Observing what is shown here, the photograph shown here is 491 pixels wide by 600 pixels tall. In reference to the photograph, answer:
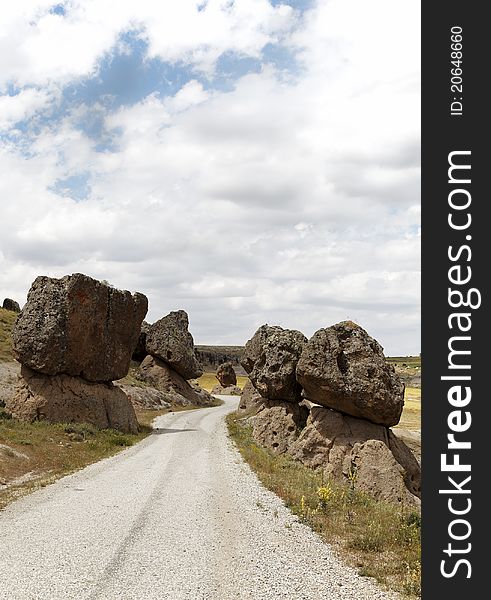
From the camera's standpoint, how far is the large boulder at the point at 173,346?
199ft

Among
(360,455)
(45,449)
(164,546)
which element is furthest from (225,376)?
(164,546)

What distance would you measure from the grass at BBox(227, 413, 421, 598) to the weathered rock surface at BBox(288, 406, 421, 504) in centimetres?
411

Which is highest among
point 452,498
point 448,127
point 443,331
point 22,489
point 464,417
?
point 448,127

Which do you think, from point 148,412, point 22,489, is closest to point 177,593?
point 22,489

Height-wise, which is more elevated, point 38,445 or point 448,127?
point 448,127

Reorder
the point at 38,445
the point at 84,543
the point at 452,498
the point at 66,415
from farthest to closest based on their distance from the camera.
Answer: the point at 66,415, the point at 38,445, the point at 84,543, the point at 452,498

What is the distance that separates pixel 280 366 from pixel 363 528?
1914cm

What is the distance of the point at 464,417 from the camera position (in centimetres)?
712

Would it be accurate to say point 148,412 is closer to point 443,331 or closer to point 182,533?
point 182,533

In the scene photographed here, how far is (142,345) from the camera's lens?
65.1m

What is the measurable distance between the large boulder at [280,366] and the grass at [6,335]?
23.9 metres

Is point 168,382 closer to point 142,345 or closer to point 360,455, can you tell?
point 142,345

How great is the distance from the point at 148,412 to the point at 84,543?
3673cm

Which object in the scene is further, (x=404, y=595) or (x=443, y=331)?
(x=404, y=595)
